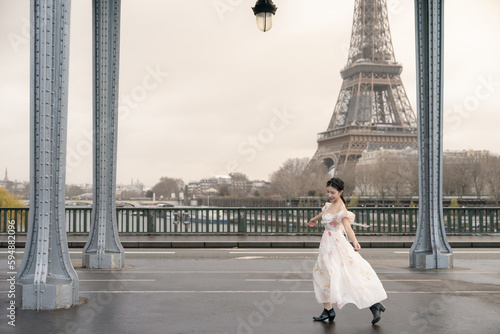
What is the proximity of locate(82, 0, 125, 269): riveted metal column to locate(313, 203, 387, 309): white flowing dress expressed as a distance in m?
5.50

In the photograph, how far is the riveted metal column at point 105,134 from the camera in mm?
10766

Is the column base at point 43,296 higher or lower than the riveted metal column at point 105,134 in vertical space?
lower

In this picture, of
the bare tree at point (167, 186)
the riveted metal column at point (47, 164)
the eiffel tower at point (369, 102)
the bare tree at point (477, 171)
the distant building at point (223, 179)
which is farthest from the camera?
the bare tree at point (167, 186)

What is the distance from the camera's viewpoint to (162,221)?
19.7 meters

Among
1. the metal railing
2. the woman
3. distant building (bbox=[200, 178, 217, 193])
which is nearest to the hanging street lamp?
the woman

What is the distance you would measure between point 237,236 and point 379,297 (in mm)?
12292

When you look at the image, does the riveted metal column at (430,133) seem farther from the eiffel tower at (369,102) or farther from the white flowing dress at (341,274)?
the eiffel tower at (369,102)

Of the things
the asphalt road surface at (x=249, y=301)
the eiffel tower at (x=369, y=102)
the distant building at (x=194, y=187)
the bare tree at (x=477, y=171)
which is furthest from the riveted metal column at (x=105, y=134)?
the distant building at (x=194, y=187)

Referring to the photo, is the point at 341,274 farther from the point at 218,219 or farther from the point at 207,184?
the point at 207,184

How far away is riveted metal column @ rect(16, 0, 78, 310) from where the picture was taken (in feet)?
23.2

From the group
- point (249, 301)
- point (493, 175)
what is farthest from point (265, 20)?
point (493, 175)

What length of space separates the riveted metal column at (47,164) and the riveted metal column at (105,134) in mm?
3524

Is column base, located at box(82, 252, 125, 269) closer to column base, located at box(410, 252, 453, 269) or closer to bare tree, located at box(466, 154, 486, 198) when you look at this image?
column base, located at box(410, 252, 453, 269)

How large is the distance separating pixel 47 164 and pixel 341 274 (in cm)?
365
